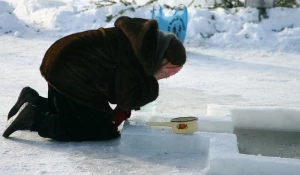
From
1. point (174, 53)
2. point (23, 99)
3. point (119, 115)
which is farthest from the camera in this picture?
point (23, 99)

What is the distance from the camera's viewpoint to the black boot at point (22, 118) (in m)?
3.04

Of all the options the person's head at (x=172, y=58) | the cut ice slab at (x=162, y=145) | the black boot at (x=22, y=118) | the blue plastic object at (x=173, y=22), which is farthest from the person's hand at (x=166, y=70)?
the blue plastic object at (x=173, y=22)

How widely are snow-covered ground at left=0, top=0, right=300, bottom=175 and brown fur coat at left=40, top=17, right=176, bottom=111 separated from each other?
244mm

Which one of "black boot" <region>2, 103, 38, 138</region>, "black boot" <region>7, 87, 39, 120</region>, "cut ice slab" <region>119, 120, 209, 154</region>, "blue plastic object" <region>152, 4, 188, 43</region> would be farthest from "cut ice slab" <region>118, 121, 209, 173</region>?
"blue plastic object" <region>152, 4, 188, 43</region>

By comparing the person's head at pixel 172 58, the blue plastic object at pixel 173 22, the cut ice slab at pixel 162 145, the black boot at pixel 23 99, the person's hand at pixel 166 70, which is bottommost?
the blue plastic object at pixel 173 22

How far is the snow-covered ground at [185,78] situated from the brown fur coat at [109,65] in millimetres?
244

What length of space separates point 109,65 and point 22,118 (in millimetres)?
580

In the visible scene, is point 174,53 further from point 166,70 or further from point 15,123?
point 15,123

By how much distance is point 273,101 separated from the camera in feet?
14.2

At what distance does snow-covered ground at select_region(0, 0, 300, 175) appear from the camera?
2.74m

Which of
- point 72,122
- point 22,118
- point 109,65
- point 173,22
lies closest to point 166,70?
point 109,65

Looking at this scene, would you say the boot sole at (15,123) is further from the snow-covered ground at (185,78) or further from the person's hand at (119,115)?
the person's hand at (119,115)

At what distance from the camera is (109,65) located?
9.63 ft

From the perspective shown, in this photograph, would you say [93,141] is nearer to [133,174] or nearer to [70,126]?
[70,126]
